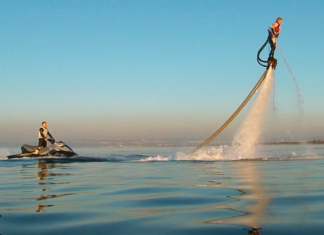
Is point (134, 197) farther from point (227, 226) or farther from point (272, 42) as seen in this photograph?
point (272, 42)

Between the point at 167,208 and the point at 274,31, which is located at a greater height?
the point at 274,31

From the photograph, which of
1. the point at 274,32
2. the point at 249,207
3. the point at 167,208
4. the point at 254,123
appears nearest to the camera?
the point at 249,207

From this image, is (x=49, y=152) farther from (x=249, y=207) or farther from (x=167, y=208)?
(x=249, y=207)

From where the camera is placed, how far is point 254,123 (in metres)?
17.9

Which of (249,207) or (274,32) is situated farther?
(274,32)

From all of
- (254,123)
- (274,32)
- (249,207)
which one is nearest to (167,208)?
(249,207)

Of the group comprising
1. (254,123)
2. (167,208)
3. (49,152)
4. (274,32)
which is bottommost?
(167,208)

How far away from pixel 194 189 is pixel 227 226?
3671 mm

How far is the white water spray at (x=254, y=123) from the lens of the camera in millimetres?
17405

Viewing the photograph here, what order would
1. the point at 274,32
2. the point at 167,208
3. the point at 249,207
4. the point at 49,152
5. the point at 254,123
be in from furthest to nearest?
the point at 49,152 → the point at 254,123 → the point at 274,32 → the point at 167,208 → the point at 249,207

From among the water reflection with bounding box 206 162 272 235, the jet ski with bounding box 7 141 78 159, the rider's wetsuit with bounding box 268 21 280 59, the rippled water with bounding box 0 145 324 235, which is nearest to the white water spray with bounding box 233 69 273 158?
the rider's wetsuit with bounding box 268 21 280 59

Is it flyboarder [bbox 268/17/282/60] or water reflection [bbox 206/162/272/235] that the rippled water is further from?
flyboarder [bbox 268/17/282/60]

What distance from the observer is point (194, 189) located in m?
8.48

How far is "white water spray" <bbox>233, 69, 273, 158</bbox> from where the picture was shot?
17405 mm
